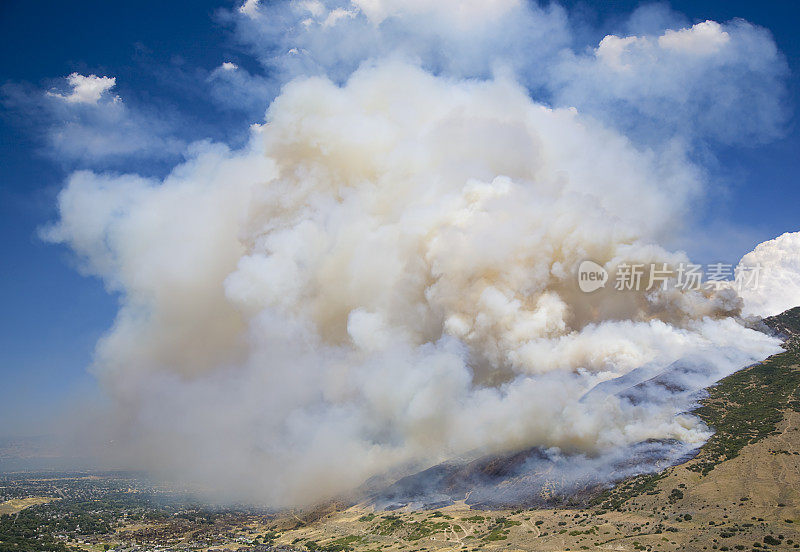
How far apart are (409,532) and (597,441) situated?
3137cm

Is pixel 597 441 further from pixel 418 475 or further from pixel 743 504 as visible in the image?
pixel 418 475

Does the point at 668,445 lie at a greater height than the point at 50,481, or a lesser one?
greater

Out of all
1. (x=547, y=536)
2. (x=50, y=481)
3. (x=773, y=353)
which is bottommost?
(x=50, y=481)

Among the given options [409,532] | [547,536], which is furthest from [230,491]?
[547,536]

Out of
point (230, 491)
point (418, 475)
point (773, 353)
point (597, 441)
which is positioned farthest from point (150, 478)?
point (773, 353)

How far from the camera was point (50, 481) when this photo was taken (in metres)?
154

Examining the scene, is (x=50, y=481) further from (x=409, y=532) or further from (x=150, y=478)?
(x=409, y=532)

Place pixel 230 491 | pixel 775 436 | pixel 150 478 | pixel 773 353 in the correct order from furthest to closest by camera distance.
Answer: pixel 150 478
pixel 230 491
pixel 773 353
pixel 775 436

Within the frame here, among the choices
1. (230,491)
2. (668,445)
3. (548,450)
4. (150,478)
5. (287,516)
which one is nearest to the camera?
(668,445)

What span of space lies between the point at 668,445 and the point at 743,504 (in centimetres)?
1948

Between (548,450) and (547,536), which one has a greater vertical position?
(548,450)

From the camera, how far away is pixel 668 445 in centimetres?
7156

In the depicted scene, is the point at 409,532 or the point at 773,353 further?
the point at 773,353

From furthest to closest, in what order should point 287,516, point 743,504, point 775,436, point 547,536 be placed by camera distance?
point 287,516 → point 775,436 → point 547,536 → point 743,504
